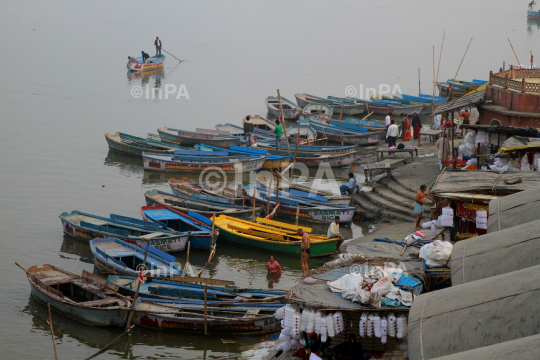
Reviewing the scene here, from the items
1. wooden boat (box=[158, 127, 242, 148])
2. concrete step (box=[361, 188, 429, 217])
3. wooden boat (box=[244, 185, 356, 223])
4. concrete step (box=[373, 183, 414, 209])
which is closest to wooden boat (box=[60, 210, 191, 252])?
wooden boat (box=[244, 185, 356, 223])

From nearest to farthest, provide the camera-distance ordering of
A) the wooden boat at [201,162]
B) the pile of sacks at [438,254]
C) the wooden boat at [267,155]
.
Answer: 1. the pile of sacks at [438,254]
2. the wooden boat at [201,162]
3. the wooden boat at [267,155]

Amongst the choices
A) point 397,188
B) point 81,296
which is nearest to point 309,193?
point 397,188

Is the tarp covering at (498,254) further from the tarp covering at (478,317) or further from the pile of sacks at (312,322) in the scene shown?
the pile of sacks at (312,322)

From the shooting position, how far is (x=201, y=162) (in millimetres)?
22000

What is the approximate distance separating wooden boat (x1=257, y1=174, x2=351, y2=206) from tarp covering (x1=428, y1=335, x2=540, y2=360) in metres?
12.3

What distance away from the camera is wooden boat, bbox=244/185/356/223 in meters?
16.7

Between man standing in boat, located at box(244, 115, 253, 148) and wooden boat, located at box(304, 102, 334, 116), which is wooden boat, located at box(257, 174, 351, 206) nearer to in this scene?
man standing in boat, located at box(244, 115, 253, 148)

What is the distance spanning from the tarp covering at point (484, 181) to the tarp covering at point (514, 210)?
1.26m

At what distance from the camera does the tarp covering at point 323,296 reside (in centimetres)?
793

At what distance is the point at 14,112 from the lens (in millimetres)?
32750

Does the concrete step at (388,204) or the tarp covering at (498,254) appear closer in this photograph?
the tarp covering at (498,254)

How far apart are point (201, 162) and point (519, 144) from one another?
496 inches

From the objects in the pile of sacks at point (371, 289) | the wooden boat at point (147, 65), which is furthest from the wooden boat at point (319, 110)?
the pile of sacks at point (371, 289)

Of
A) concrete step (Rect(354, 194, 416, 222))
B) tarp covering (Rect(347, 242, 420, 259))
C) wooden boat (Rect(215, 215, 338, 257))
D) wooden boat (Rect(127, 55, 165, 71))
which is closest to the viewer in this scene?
tarp covering (Rect(347, 242, 420, 259))
